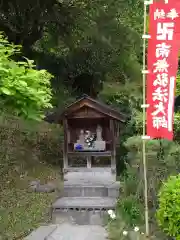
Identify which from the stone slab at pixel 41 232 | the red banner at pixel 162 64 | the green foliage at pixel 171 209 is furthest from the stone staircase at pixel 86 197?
the red banner at pixel 162 64

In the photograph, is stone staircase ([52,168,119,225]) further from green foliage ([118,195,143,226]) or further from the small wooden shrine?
green foliage ([118,195,143,226])

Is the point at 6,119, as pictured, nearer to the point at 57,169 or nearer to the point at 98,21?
the point at 57,169

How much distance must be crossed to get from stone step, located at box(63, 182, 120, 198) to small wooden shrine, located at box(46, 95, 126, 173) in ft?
2.16

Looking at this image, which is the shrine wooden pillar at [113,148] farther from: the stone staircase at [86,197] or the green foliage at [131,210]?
the green foliage at [131,210]

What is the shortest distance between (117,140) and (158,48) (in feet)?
13.5

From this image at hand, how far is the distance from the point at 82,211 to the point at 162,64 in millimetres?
3476

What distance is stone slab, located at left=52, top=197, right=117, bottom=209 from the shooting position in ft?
26.6

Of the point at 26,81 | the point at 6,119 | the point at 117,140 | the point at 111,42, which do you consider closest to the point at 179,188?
the point at 26,81

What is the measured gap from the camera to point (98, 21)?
1105cm

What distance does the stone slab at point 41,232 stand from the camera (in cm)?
719

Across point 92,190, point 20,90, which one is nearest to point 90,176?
point 92,190

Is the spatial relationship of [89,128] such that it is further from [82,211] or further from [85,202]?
[82,211]

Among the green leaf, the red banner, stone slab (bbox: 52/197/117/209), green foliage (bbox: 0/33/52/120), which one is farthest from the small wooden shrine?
the green leaf

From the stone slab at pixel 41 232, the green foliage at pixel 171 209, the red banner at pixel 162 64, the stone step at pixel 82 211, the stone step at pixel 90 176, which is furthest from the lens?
the stone step at pixel 90 176
